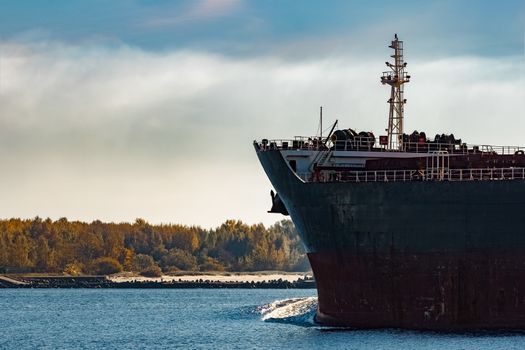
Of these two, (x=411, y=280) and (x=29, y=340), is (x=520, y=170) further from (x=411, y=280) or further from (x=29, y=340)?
(x=29, y=340)

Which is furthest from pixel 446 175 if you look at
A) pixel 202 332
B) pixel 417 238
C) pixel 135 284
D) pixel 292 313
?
pixel 135 284

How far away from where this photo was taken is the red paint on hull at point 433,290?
55.0 metres

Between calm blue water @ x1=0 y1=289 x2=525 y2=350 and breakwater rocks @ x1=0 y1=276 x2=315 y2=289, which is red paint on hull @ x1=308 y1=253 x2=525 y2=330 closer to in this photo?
calm blue water @ x1=0 y1=289 x2=525 y2=350

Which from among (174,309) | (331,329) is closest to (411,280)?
(331,329)

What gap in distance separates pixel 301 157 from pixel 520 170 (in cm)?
1019

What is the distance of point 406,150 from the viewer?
6431 centimetres

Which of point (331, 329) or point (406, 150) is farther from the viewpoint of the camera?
point (406, 150)

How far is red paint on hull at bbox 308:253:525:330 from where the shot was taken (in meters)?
55.0

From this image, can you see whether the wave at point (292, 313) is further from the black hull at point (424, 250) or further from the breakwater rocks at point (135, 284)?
the breakwater rocks at point (135, 284)

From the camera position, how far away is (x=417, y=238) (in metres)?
56.0

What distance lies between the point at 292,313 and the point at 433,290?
20204 mm

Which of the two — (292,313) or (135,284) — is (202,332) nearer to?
(292,313)

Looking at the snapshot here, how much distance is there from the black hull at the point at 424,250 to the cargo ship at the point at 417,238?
0.04m

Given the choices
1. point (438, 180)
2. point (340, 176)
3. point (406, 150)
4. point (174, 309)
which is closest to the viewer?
point (438, 180)
